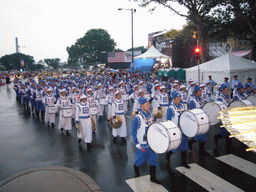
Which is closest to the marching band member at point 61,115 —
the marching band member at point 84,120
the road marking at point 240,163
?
the marching band member at point 84,120

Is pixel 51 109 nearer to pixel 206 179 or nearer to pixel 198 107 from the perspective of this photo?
pixel 198 107

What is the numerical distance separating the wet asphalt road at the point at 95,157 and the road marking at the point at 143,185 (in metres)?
0.15

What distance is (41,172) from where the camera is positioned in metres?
5.32

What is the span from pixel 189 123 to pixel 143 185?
6.77ft

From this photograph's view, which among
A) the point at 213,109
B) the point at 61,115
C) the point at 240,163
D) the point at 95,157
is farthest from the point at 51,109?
the point at 240,163

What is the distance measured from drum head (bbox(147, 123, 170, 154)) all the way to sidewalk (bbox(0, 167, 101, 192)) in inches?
62.2

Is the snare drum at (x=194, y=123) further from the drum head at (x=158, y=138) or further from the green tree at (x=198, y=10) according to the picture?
the green tree at (x=198, y=10)

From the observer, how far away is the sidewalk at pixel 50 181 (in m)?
4.55

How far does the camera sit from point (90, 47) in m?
71.3

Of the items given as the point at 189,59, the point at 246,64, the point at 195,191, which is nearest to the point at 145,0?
the point at 246,64

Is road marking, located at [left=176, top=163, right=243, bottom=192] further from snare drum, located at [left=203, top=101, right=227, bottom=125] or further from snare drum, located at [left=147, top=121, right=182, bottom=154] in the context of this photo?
snare drum, located at [left=203, top=101, right=227, bottom=125]

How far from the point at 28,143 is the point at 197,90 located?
283 inches

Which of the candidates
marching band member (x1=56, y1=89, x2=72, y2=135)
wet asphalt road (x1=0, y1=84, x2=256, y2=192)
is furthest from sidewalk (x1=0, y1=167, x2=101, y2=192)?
marching band member (x1=56, y1=89, x2=72, y2=135)

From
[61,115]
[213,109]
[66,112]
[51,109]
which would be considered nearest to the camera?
[213,109]
